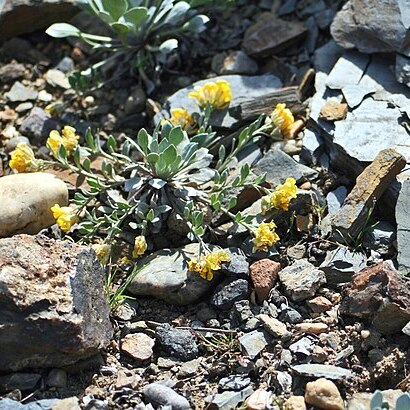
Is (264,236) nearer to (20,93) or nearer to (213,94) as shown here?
(213,94)

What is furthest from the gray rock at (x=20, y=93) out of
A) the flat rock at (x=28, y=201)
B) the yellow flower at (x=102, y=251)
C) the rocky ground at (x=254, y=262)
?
the yellow flower at (x=102, y=251)

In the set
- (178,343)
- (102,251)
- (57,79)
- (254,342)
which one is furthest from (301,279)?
(57,79)

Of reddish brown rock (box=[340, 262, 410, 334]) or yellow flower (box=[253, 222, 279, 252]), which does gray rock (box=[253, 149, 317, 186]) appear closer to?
yellow flower (box=[253, 222, 279, 252])

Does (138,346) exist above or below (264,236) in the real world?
below

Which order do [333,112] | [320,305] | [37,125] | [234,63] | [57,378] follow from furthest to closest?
[234,63] → [37,125] → [333,112] → [320,305] → [57,378]

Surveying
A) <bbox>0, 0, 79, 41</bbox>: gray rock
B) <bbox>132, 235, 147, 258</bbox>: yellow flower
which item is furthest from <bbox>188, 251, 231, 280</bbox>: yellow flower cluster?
<bbox>0, 0, 79, 41</bbox>: gray rock

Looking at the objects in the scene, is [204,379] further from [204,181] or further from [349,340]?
[204,181]

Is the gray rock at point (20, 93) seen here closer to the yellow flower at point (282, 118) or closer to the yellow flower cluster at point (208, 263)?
the yellow flower at point (282, 118)

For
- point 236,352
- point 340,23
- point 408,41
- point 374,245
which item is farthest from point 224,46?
point 236,352
